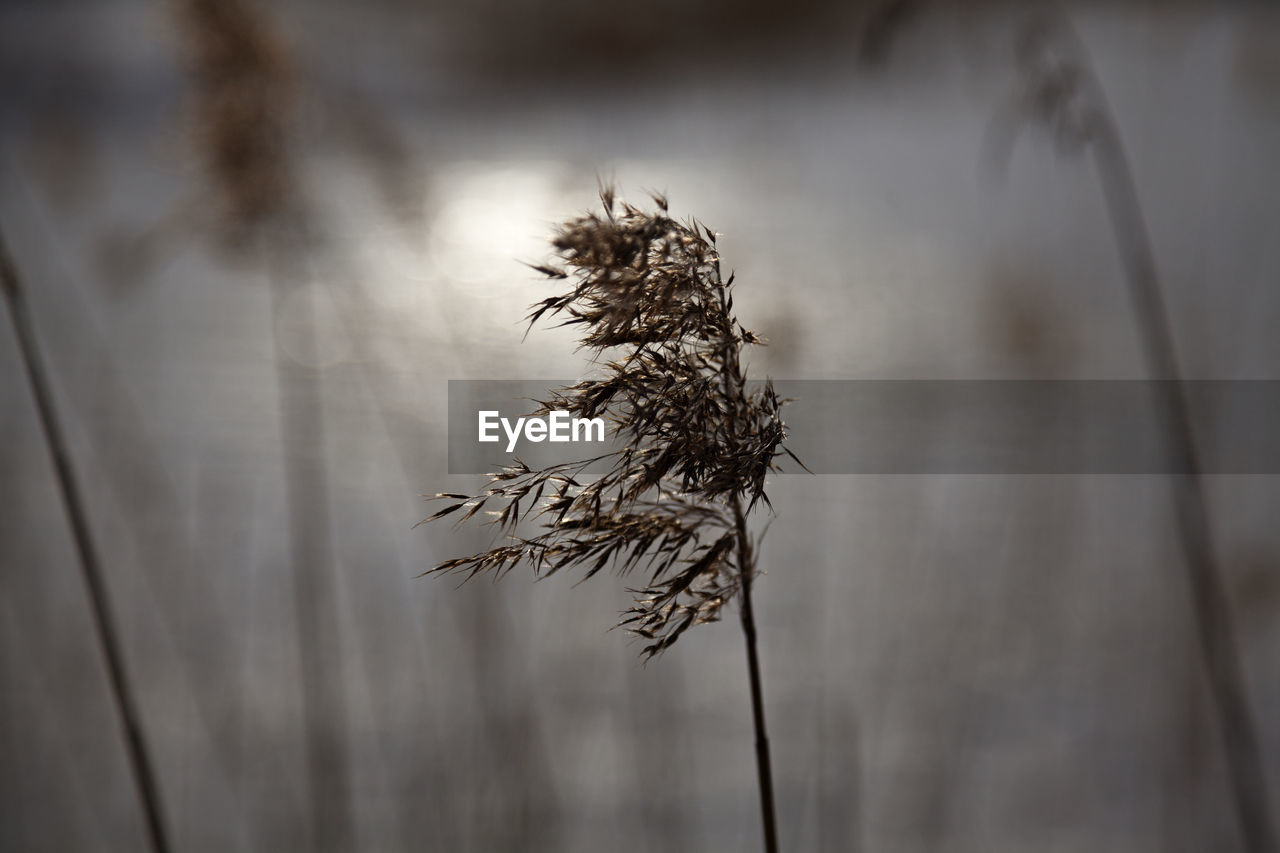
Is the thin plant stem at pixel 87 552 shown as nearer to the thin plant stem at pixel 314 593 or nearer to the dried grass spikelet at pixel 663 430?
the dried grass spikelet at pixel 663 430

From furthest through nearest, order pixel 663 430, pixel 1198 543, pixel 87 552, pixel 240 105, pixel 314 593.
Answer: pixel 314 593 → pixel 240 105 → pixel 1198 543 → pixel 87 552 → pixel 663 430

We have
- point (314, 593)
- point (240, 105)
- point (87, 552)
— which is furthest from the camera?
point (314, 593)

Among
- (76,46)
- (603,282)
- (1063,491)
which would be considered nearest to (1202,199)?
(1063,491)

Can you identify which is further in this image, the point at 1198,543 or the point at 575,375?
the point at 575,375

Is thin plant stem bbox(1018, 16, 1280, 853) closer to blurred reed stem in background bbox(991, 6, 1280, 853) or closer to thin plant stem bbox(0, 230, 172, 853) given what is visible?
blurred reed stem in background bbox(991, 6, 1280, 853)

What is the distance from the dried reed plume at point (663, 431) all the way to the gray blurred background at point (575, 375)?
76 centimetres

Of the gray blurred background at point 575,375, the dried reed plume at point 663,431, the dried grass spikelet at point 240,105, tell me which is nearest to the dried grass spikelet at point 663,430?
the dried reed plume at point 663,431

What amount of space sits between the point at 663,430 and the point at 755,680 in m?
0.19

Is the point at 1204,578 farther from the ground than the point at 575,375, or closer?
closer

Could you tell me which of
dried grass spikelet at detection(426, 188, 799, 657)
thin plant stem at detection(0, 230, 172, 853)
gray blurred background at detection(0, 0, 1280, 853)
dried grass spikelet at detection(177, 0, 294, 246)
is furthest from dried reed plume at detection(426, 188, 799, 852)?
dried grass spikelet at detection(177, 0, 294, 246)

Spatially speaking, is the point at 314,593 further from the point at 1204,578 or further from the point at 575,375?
the point at 1204,578

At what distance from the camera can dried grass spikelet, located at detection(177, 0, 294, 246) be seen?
1.31 m

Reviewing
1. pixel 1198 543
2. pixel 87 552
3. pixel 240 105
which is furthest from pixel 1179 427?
pixel 240 105

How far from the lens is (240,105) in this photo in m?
1.37
